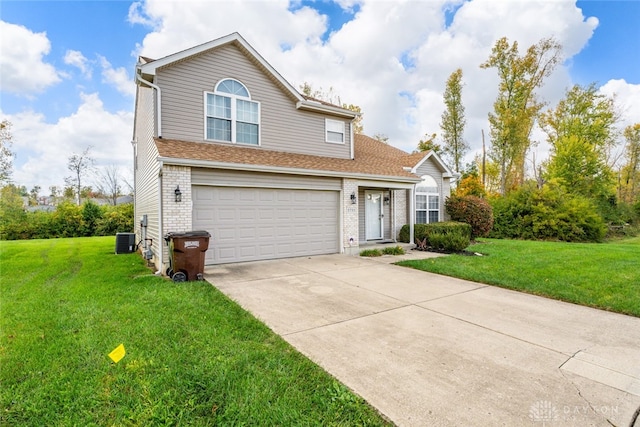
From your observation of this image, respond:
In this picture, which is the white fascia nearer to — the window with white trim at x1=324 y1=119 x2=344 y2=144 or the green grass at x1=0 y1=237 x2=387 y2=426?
the window with white trim at x1=324 y1=119 x2=344 y2=144

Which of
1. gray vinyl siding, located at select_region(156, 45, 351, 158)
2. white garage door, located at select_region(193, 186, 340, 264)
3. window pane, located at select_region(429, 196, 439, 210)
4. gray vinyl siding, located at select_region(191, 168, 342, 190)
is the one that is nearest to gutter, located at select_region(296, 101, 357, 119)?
gray vinyl siding, located at select_region(156, 45, 351, 158)

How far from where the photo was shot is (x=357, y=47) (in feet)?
52.4

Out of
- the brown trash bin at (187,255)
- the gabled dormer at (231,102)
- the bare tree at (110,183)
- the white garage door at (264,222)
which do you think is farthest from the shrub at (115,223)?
the brown trash bin at (187,255)

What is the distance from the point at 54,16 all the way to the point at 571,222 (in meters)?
25.3

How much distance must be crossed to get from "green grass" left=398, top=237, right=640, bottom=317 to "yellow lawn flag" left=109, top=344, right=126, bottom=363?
7.01 meters

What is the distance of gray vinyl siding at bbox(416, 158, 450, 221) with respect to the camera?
15.2 m

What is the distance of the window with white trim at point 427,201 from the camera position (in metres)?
15.2

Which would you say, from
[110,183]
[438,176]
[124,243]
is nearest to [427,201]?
[438,176]

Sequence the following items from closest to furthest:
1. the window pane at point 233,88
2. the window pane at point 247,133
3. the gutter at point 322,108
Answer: the window pane at point 233,88 < the window pane at point 247,133 < the gutter at point 322,108

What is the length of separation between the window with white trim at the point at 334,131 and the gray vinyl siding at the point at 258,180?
2319mm

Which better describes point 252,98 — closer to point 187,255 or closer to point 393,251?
point 187,255

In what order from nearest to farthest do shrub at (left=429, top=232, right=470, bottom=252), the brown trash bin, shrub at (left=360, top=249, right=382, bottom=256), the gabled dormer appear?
the brown trash bin → the gabled dormer → shrub at (left=360, top=249, right=382, bottom=256) → shrub at (left=429, top=232, right=470, bottom=252)

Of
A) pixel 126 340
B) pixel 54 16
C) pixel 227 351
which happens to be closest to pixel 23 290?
pixel 126 340

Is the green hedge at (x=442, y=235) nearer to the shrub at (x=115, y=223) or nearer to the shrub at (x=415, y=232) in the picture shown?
the shrub at (x=415, y=232)
